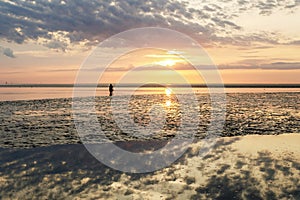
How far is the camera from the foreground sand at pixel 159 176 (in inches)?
409

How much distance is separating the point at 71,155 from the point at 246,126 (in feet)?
51.8

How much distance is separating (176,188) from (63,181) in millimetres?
4334

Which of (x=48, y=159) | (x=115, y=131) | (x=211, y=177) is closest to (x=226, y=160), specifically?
(x=211, y=177)

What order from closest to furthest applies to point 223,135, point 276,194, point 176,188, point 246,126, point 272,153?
1. point 276,194
2. point 176,188
3. point 272,153
4. point 223,135
5. point 246,126

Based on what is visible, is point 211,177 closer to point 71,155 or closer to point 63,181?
point 63,181

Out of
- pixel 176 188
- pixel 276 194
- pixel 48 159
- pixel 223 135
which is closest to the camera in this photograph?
pixel 276 194

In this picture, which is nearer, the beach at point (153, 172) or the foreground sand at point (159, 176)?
the foreground sand at point (159, 176)

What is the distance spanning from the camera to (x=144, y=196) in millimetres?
10273

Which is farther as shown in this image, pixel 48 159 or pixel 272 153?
pixel 272 153

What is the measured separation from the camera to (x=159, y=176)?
12414 mm

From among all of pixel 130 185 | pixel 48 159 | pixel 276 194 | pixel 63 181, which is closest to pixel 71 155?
pixel 48 159

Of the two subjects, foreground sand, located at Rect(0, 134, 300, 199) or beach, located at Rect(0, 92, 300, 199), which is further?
beach, located at Rect(0, 92, 300, 199)

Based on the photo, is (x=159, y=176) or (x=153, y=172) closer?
(x=159, y=176)

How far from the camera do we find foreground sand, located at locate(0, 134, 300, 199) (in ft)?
34.1
